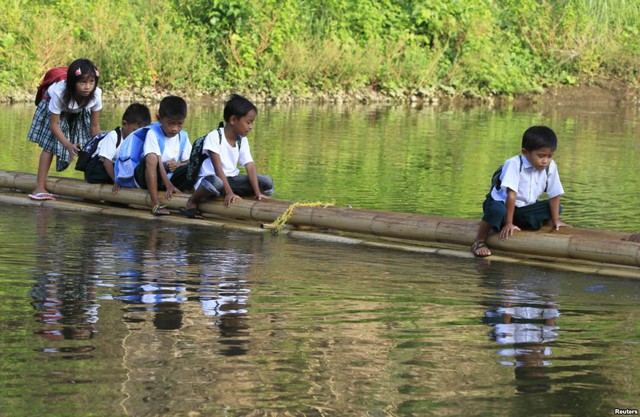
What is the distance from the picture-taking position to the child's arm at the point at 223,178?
910 cm

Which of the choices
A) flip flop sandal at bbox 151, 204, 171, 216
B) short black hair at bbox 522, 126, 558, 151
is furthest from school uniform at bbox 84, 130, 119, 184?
short black hair at bbox 522, 126, 558, 151

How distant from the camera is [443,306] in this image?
641 cm

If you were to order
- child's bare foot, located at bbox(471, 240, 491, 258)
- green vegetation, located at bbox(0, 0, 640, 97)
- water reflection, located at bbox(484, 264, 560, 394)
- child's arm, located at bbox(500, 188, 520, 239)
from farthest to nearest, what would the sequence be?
green vegetation, located at bbox(0, 0, 640, 97), child's bare foot, located at bbox(471, 240, 491, 258), child's arm, located at bbox(500, 188, 520, 239), water reflection, located at bbox(484, 264, 560, 394)

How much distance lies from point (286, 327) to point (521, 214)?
269cm

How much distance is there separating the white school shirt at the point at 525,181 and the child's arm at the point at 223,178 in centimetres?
216

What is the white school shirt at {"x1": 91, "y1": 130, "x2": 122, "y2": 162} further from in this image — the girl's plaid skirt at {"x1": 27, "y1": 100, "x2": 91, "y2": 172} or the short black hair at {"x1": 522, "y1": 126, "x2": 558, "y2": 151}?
the short black hair at {"x1": 522, "y1": 126, "x2": 558, "y2": 151}

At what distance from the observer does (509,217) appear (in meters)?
7.81

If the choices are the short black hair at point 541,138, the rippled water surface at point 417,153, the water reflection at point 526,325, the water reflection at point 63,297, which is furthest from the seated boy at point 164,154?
the water reflection at point 526,325

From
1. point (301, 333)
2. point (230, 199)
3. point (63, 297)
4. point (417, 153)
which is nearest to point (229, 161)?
point (230, 199)

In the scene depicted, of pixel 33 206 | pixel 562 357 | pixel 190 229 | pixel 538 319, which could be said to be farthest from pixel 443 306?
pixel 33 206

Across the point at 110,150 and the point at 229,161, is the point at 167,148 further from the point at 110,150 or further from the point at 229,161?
the point at 229,161

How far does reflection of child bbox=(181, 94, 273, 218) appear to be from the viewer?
9062mm

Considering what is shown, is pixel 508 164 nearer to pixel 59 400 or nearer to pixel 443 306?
pixel 443 306

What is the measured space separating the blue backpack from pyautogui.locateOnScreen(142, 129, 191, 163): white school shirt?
4 centimetres
